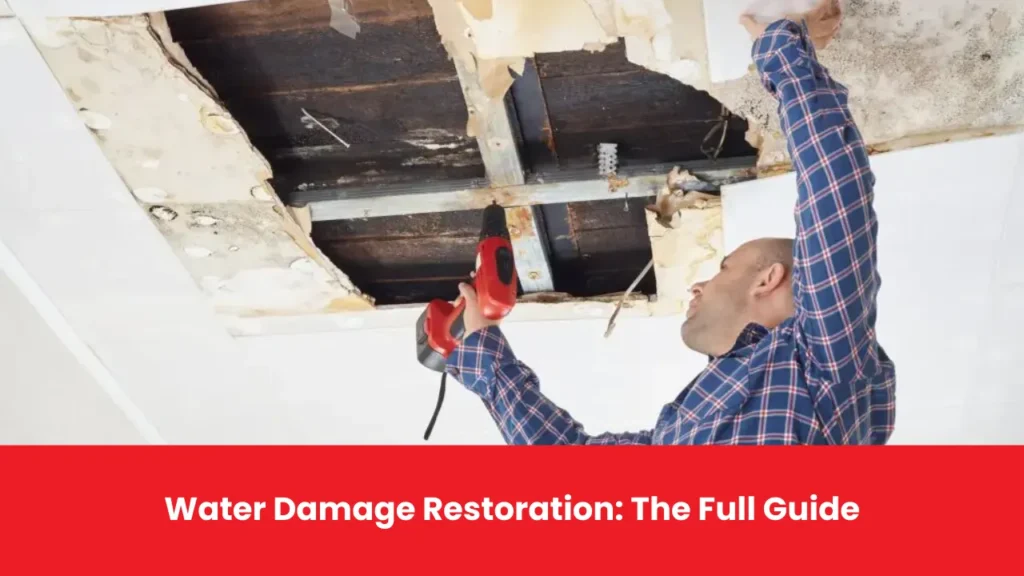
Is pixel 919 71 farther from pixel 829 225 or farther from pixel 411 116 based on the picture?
pixel 411 116

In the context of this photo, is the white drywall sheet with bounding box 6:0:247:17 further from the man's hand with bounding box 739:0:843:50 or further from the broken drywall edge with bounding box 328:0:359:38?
the man's hand with bounding box 739:0:843:50

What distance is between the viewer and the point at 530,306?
191cm

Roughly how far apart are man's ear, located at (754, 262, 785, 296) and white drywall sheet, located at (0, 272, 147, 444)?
5.67 feet

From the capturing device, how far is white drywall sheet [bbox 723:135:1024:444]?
1.47 meters

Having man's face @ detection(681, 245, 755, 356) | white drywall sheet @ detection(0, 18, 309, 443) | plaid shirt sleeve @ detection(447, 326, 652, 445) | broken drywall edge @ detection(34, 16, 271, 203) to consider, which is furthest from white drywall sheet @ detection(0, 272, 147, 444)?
man's face @ detection(681, 245, 755, 356)

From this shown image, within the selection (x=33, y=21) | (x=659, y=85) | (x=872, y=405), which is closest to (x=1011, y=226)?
(x=872, y=405)

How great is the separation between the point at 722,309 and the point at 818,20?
459 mm

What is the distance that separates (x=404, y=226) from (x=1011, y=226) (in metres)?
1.21

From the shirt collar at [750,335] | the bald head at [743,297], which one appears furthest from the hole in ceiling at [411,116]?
the shirt collar at [750,335]

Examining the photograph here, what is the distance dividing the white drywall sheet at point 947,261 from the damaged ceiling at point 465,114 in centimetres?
6

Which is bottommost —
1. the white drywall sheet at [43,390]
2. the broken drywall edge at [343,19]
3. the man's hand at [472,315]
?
the man's hand at [472,315]

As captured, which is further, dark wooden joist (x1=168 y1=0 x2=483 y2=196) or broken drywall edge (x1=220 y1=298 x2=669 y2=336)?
broken drywall edge (x1=220 y1=298 x2=669 y2=336)

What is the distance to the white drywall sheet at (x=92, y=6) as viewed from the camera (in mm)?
1295

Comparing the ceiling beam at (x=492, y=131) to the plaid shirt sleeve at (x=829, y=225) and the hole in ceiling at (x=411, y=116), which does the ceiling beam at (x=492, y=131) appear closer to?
the hole in ceiling at (x=411, y=116)
